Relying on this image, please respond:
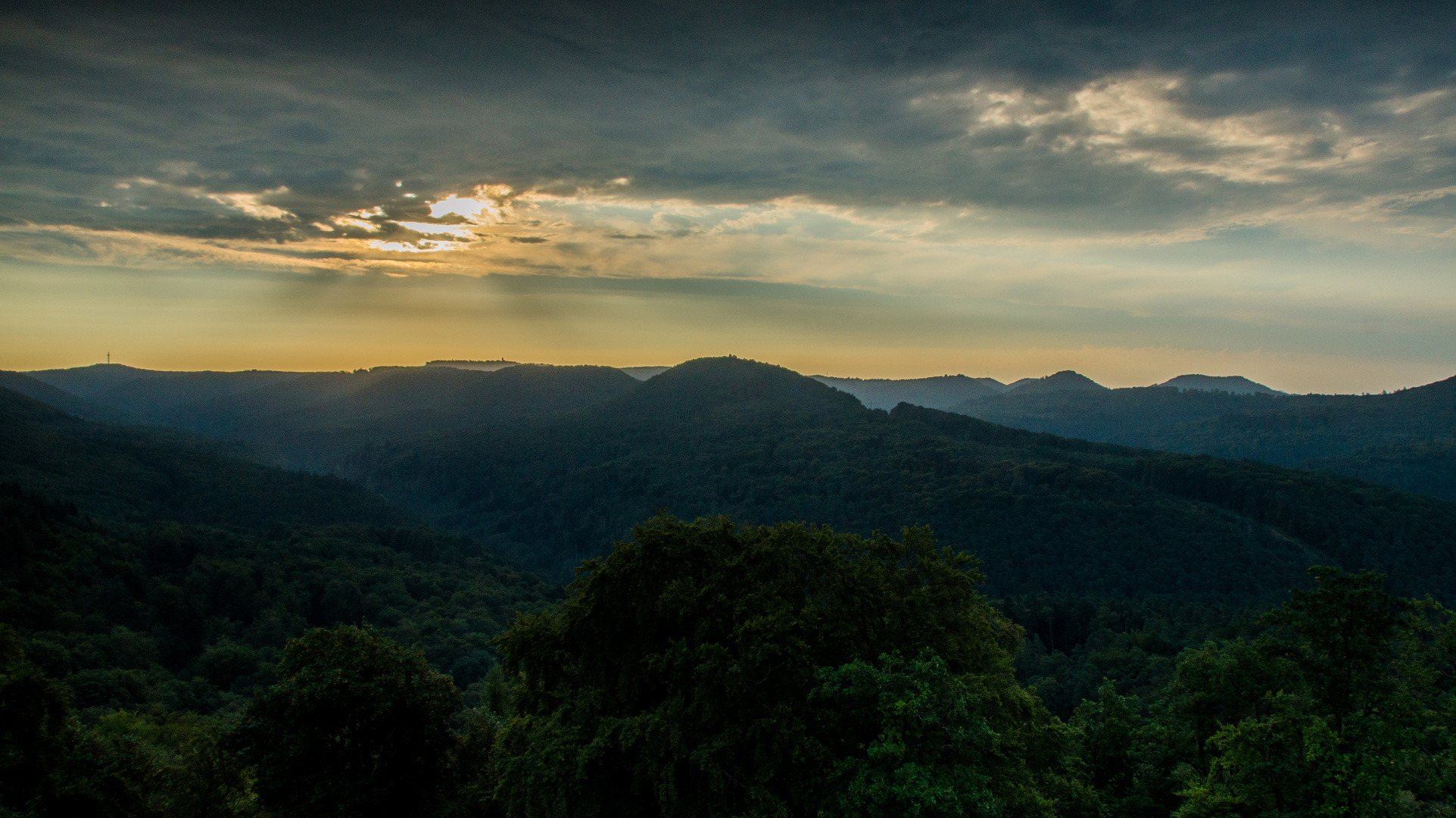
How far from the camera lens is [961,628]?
2006 centimetres

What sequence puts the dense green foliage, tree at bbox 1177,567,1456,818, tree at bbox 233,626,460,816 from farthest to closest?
the dense green foliage, tree at bbox 233,626,460,816, tree at bbox 1177,567,1456,818

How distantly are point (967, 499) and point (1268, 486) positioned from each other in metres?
64.7

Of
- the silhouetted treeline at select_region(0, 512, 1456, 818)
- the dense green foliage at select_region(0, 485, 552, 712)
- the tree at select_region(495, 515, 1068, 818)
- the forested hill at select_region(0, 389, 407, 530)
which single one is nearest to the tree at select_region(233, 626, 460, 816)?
the silhouetted treeline at select_region(0, 512, 1456, 818)

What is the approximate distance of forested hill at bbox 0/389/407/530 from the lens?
13612cm

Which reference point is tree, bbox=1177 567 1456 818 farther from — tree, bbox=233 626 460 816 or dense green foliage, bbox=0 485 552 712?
dense green foliage, bbox=0 485 552 712

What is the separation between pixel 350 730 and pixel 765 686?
1461 centimetres

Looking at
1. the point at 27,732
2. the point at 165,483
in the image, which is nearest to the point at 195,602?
the point at 27,732

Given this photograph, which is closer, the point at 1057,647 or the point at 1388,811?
the point at 1388,811

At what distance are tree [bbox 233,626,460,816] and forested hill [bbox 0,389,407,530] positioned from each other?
137 meters

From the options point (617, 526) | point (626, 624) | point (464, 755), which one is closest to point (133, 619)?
point (464, 755)

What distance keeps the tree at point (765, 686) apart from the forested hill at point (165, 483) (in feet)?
476

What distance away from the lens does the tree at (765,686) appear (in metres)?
14.2

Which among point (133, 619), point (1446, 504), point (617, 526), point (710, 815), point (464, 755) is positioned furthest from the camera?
point (617, 526)

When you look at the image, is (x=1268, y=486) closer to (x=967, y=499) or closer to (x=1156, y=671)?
(x=967, y=499)
